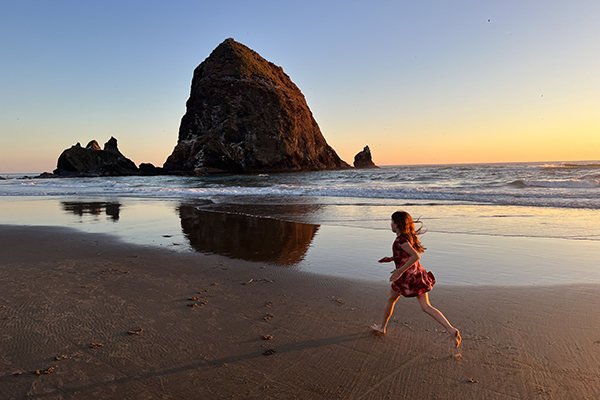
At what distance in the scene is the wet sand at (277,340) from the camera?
7.64 ft

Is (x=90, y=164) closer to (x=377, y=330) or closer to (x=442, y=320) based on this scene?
(x=377, y=330)

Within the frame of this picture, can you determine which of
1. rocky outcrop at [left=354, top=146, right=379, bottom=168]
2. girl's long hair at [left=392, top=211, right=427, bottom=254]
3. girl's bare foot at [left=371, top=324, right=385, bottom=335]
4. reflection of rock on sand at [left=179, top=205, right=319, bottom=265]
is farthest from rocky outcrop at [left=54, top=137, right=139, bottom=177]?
girl's long hair at [left=392, top=211, right=427, bottom=254]

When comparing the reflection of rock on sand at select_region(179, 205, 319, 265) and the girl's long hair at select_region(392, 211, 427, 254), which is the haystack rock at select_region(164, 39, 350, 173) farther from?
the girl's long hair at select_region(392, 211, 427, 254)

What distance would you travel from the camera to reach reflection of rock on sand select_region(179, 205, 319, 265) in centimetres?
609

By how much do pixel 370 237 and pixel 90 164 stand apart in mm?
83387

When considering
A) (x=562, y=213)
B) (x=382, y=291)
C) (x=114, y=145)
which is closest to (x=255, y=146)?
(x=114, y=145)

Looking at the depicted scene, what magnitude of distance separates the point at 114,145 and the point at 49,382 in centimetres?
9683

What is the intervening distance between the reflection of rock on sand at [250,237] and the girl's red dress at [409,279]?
2.65 metres

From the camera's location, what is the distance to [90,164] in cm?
7512

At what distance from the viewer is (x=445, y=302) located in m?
3.83

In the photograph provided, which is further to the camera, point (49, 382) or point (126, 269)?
point (126, 269)

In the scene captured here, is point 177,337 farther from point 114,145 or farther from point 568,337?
point 114,145

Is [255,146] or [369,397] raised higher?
[255,146]

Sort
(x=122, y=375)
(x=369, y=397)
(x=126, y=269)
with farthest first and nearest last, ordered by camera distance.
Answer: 1. (x=126, y=269)
2. (x=122, y=375)
3. (x=369, y=397)
